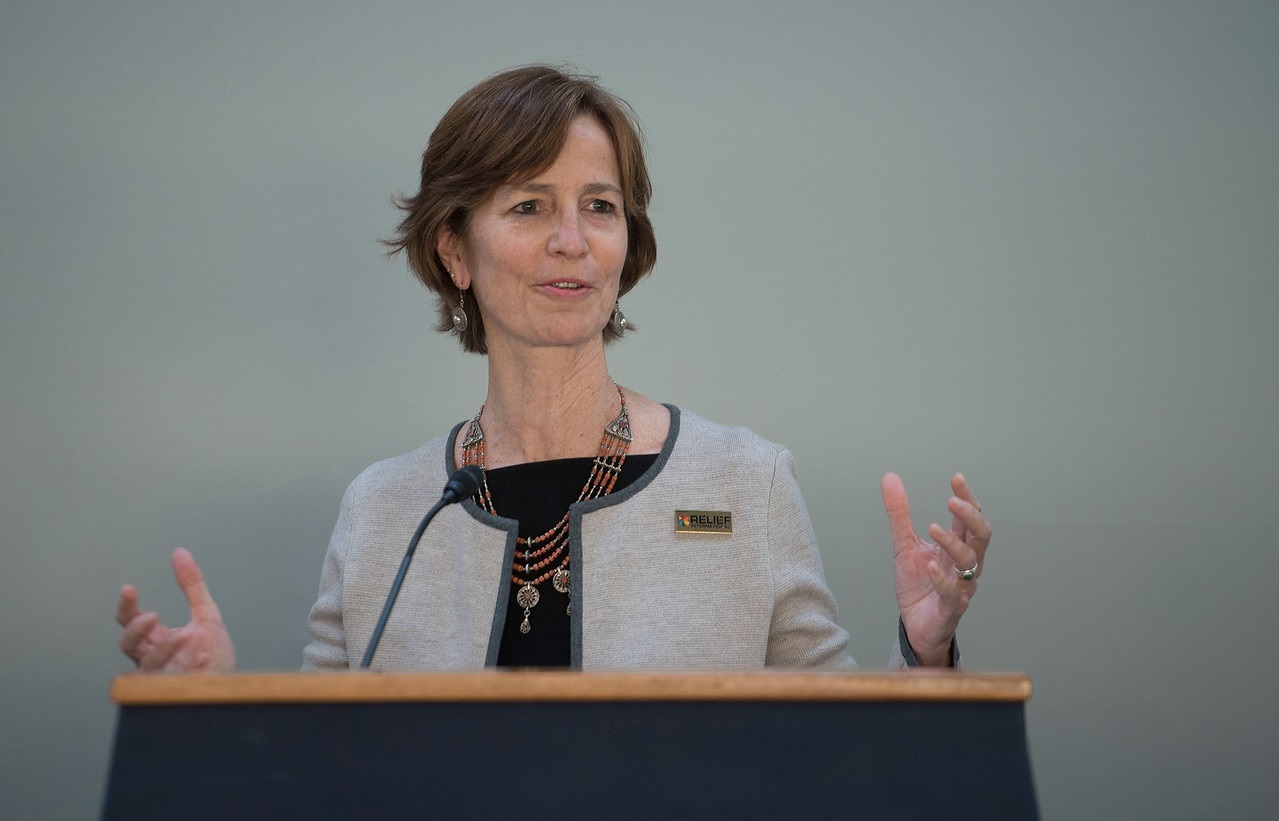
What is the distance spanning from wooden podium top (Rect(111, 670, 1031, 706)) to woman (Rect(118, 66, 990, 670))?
0.89 metres

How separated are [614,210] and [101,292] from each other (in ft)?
4.20

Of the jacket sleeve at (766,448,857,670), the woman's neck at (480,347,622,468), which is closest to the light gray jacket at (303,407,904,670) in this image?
the jacket sleeve at (766,448,857,670)

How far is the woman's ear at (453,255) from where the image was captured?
229 cm

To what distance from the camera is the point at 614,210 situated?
2193 mm

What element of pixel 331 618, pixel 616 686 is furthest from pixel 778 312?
pixel 616 686

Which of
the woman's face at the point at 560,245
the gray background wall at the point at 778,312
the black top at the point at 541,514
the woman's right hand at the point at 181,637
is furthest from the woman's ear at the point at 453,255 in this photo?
the woman's right hand at the point at 181,637

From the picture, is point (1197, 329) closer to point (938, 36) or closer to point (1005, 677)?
point (938, 36)

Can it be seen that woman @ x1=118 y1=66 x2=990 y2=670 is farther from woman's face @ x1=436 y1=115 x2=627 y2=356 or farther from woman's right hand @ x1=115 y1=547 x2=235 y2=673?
woman's right hand @ x1=115 y1=547 x2=235 y2=673

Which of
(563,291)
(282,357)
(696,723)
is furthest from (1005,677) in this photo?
(282,357)

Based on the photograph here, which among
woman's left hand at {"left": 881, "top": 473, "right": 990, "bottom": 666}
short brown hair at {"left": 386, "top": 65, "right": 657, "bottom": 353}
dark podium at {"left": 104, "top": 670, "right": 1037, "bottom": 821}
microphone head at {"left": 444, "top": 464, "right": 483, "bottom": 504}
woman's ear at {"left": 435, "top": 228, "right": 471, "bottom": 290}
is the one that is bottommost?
dark podium at {"left": 104, "top": 670, "right": 1037, "bottom": 821}

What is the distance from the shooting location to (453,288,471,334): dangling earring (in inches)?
92.4

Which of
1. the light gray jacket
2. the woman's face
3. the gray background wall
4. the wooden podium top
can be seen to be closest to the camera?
the wooden podium top

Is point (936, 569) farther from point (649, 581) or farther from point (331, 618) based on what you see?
point (331, 618)

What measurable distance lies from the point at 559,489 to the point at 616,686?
109 cm
